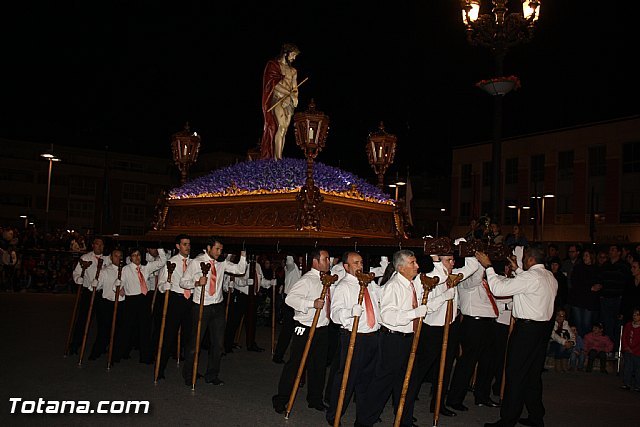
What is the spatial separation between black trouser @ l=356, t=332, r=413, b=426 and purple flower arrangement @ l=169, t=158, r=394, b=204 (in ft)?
16.0

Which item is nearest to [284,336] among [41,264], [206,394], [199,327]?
[199,327]

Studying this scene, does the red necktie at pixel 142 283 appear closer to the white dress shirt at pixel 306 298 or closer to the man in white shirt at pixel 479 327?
the white dress shirt at pixel 306 298

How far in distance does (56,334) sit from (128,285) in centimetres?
347

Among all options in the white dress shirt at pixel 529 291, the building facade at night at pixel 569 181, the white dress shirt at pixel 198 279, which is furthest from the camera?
the building facade at night at pixel 569 181

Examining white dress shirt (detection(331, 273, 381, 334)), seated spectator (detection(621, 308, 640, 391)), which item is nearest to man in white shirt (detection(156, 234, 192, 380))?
white dress shirt (detection(331, 273, 381, 334))

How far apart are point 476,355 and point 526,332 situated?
143cm

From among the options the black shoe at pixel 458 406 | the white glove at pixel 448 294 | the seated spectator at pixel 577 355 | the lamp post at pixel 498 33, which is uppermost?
the lamp post at pixel 498 33

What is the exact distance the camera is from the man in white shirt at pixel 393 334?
712cm

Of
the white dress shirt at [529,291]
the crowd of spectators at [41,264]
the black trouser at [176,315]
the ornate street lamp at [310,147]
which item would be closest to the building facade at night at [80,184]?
the crowd of spectators at [41,264]

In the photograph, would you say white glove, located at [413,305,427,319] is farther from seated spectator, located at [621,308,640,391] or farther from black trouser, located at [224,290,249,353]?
black trouser, located at [224,290,249,353]

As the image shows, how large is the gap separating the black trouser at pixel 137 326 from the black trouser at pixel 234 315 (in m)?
1.71

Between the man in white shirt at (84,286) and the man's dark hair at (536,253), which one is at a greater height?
the man's dark hair at (536,253)

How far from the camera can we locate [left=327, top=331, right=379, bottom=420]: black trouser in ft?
24.2

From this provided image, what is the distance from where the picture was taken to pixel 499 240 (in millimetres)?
9078
